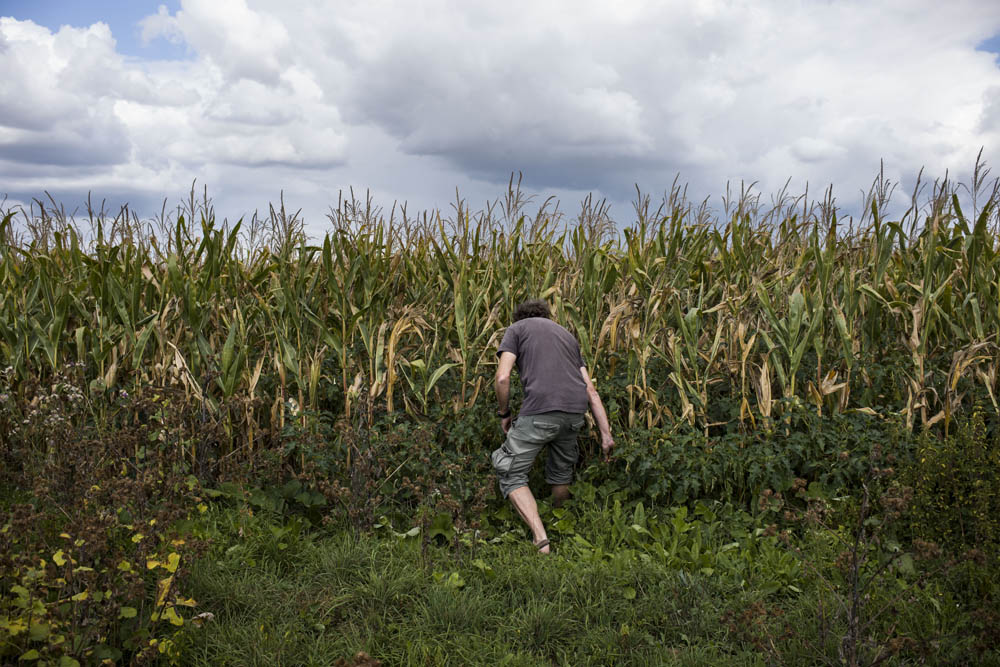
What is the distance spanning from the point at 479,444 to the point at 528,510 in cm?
71

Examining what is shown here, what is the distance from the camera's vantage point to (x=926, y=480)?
14.5 feet

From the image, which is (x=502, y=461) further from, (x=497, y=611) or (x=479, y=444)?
(x=497, y=611)

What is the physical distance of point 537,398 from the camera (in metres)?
4.94

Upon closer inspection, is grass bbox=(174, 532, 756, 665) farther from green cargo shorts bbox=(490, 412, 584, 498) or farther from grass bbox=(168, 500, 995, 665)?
green cargo shorts bbox=(490, 412, 584, 498)

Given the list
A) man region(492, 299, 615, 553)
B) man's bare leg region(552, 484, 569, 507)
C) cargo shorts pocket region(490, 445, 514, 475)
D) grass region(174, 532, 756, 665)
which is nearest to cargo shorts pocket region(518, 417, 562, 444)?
man region(492, 299, 615, 553)

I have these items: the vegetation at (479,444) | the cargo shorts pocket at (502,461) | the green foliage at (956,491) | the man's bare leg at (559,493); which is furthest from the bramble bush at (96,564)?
the green foliage at (956,491)

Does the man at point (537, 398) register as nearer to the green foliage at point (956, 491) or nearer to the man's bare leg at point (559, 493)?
the man's bare leg at point (559, 493)

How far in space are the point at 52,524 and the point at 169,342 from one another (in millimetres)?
2038

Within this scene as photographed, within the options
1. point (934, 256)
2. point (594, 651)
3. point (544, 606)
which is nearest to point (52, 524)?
point (544, 606)

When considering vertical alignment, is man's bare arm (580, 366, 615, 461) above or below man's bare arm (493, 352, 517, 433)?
below

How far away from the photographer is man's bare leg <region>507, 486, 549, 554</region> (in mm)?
4684

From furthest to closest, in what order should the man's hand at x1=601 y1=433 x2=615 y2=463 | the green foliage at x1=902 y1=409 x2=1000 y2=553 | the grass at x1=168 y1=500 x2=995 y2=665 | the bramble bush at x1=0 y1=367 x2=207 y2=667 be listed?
1. the man's hand at x1=601 y1=433 x2=615 y2=463
2. the green foliage at x1=902 y1=409 x2=1000 y2=553
3. the grass at x1=168 y1=500 x2=995 y2=665
4. the bramble bush at x1=0 y1=367 x2=207 y2=667

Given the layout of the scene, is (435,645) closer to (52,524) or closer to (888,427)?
(52,524)

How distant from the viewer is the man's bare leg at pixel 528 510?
15.4 ft
